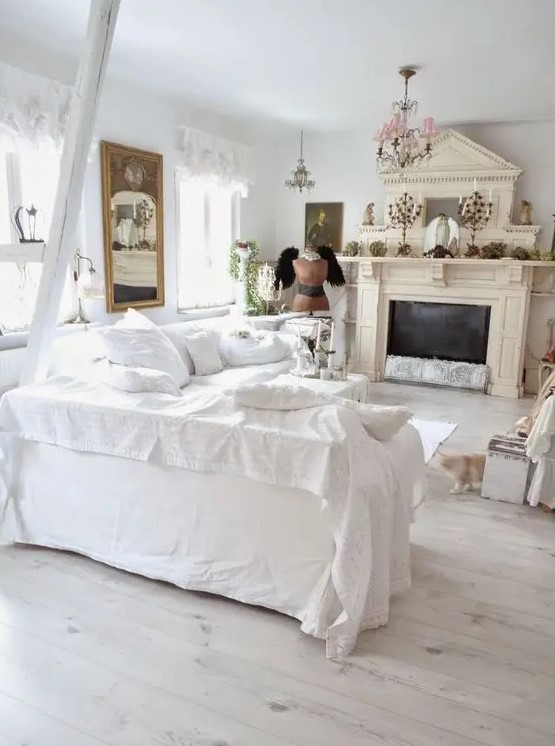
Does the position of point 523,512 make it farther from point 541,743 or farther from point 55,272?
point 55,272

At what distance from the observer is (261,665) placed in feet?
7.02

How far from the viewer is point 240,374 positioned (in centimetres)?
468

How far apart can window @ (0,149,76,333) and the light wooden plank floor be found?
181 centimetres

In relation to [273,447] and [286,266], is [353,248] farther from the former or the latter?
[273,447]

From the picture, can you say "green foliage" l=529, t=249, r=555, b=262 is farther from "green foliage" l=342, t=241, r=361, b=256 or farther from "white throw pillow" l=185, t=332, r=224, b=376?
"white throw pillow" l=185, t=332, r=224, b=376

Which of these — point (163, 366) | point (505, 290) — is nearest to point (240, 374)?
point (163, 366)

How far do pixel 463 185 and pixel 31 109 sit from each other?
4.33 m

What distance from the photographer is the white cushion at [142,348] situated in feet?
12.6

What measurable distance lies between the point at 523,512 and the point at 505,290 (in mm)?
3370

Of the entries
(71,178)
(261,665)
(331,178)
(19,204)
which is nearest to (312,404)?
(261,665)

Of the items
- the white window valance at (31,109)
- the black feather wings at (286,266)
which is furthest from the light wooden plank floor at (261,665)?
the black feather wings at (286,266)

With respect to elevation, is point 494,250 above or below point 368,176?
below

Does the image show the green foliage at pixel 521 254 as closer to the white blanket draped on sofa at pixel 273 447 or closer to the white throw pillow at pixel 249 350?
the white throw pillow at pixel 249 350

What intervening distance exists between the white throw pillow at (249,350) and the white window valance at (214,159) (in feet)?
5.56
